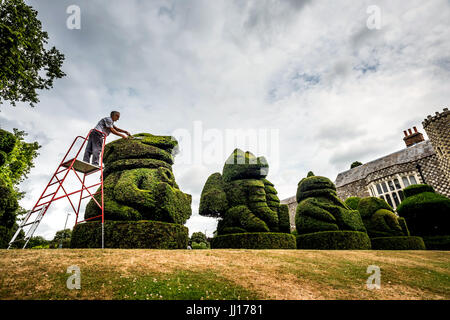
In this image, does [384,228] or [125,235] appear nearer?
[125,235]

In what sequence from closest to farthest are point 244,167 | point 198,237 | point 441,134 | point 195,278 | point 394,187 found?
point 195,278
point 244,167
point 441,134
point 394,187
point 198,237

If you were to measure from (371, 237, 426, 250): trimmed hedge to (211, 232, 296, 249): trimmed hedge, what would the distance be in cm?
744

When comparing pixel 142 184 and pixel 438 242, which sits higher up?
pixel 142 184

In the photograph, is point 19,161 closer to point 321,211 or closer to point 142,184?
point 142,184

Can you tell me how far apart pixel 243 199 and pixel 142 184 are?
558 cm

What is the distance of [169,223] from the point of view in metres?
7.78

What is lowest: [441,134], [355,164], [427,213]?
[427,213]

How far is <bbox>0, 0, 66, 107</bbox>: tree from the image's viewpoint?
8.57 meters

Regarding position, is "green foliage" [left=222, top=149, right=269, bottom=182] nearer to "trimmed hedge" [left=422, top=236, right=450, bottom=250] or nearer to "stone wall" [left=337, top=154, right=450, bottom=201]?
"trimmed hedge" [left=422, top=236, right=450, bottom=250]

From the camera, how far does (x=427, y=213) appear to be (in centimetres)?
1631

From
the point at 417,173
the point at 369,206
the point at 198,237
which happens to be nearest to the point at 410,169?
the point at 417,173
